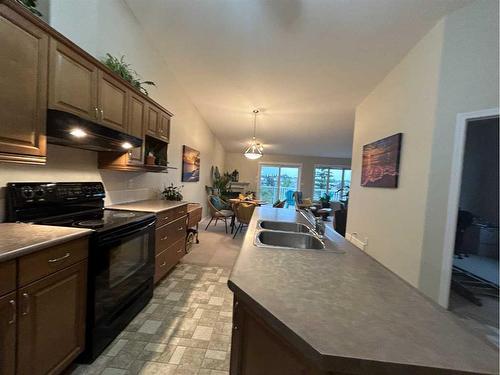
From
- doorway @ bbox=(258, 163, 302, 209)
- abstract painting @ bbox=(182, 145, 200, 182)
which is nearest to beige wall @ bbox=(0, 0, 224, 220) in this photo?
abstract painting @ bbox=(182, 145, 200, 182)

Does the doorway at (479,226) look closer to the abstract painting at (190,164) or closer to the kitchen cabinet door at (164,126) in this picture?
the kitchen cabinet door at (164,126)

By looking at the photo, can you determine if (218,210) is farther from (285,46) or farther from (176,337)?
(176,337)

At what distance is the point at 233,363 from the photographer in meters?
0.98

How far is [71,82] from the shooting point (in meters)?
1.57

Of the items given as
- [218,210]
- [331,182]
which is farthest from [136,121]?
[331,182]

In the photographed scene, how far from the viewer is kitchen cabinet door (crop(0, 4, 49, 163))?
1188 millimetres

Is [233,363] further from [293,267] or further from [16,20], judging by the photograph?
[16,20]

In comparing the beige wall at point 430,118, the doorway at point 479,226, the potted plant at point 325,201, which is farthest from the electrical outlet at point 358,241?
the potted plant at point 325,201

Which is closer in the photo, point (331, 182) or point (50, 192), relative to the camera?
point (50, 192)

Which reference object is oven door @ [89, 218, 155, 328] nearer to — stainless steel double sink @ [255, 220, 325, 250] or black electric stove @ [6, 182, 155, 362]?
black electric stove @ [6, 182, 155, 362]

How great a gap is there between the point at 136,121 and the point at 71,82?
835 millimetres

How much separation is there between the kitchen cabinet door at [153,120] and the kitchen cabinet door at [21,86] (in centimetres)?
129

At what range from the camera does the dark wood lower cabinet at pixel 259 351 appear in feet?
2.27

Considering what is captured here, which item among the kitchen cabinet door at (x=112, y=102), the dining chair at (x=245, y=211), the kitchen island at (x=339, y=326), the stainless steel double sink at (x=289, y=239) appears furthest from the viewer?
the dining chair at (x=245, y=211)
